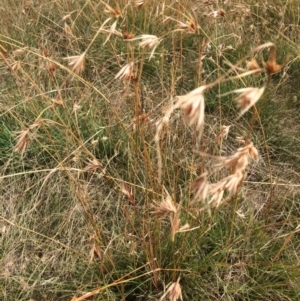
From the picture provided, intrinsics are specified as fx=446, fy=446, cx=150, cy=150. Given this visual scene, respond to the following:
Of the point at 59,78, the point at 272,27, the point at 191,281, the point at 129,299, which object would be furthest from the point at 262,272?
the point at 272,27

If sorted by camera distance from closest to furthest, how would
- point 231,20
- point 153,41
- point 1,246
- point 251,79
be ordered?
point 153,41
point 1,246
point 251,79
point 231,20

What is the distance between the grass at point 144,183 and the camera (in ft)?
3.78

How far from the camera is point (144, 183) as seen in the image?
55.9 inches

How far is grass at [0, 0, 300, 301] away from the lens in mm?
1151

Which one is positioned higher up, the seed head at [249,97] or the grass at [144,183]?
the seed head at [249,97]

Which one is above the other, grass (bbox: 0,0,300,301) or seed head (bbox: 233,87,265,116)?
seed head (bbox: 233,87,265,116)

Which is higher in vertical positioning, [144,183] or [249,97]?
[249,97]

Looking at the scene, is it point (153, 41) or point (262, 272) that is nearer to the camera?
point (153, 41)

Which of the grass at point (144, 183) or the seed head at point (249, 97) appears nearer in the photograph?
the seed head at point (249, 97)

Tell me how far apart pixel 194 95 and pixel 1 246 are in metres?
1.15

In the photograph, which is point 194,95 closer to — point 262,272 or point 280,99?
point 262,272

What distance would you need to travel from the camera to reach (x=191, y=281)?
128 centimetres

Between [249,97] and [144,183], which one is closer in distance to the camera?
[249,97]

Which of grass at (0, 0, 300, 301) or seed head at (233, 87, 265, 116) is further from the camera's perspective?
grass at (0, 0, 300, 301)
